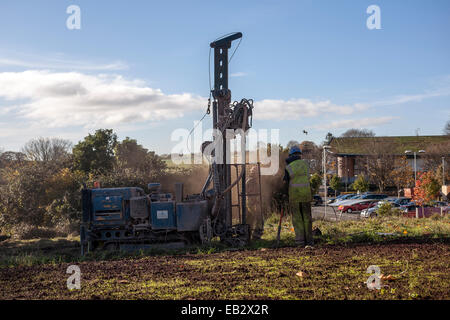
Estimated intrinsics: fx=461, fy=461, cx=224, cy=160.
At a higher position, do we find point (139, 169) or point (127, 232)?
point (139, 169)

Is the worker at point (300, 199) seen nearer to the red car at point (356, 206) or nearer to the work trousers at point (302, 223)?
the work trousers at point (302, 223)

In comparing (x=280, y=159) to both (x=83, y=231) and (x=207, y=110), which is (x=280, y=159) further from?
(x=83, y=231)

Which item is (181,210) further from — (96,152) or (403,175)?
(403,175)

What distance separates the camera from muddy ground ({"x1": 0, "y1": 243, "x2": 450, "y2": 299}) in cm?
632

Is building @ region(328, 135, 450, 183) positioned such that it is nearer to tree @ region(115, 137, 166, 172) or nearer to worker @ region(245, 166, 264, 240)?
tree @ region(115, 137, 166, 172)

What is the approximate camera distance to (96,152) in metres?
38.0

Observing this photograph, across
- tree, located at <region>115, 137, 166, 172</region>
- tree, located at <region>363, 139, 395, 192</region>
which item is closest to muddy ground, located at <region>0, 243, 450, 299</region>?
tree, located at <region>115, 137, 166, 172</region>

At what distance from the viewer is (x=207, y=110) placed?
13711 millimetres

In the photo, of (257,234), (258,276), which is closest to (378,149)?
(257,234)

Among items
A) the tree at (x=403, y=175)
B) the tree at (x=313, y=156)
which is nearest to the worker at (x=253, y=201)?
the tree at (x=403, y=175)

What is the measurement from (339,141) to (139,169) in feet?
158

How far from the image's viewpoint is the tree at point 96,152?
36.5 metres

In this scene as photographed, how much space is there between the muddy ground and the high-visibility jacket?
1.39 m
